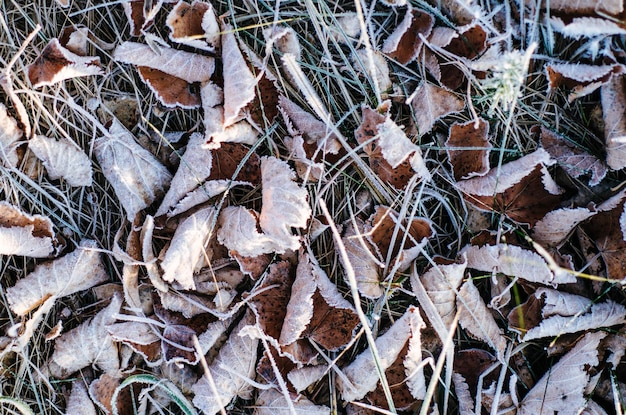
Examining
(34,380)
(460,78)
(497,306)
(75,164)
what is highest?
(460,78)

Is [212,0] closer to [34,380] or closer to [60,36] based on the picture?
[60,36]

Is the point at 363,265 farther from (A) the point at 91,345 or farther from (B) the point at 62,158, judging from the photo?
(B) the point at 62,158

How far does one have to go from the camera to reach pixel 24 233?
165 cm

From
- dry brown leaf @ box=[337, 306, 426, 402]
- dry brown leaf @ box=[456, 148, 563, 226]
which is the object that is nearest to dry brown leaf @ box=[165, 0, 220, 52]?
dry brown leaf @ box=[456, 148, 563, 226]

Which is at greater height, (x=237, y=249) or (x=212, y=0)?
(x=212, y=0)

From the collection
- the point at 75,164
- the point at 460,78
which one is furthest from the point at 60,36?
the point at 460,78

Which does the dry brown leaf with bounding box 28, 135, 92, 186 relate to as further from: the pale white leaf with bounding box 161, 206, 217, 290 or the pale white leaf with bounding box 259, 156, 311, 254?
the pale white leaf with bounding box 259, 156, 311, 254

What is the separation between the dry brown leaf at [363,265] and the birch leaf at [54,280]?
2.65 ft

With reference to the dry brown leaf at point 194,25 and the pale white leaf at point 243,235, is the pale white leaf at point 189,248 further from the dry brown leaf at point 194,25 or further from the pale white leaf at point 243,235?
the dry brown leaf at point 194,25

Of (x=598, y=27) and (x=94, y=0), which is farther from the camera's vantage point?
(x=94, y=0)

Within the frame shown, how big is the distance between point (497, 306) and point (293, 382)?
676 millimetres

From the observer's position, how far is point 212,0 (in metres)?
1.70

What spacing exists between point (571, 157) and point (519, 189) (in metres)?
0.20

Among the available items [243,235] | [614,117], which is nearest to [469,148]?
[614,117]
